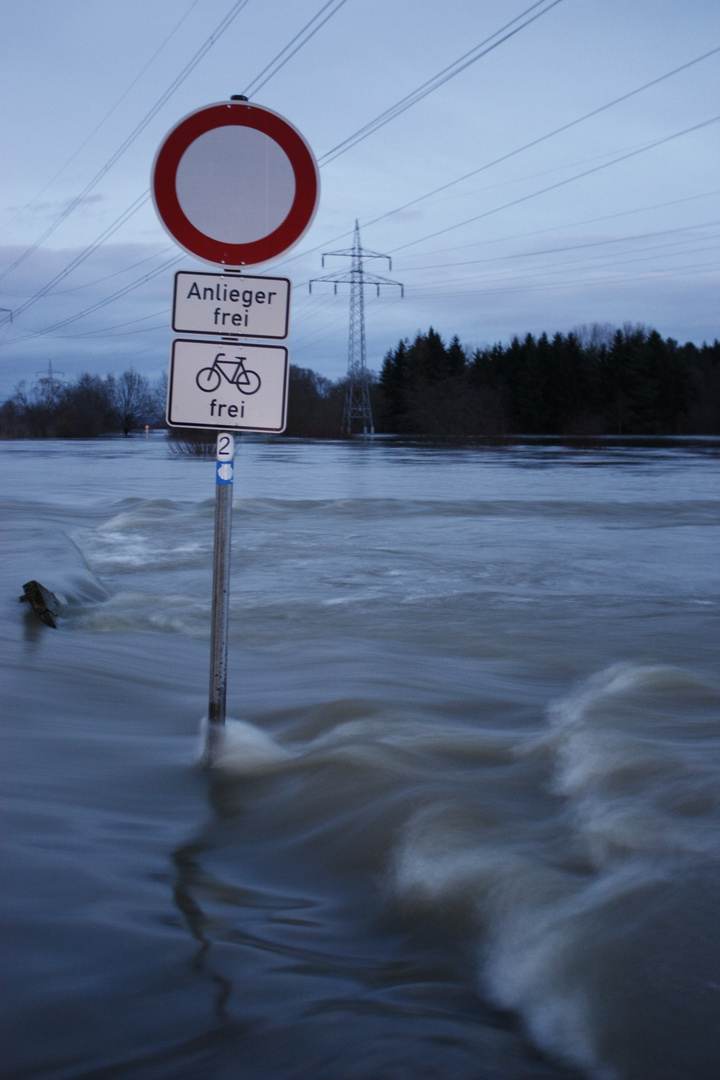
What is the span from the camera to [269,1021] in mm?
2406

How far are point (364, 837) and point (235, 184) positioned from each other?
2.66 m

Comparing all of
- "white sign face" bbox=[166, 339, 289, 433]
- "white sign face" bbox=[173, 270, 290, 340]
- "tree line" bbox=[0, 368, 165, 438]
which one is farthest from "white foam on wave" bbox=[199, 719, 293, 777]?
"tree line" bbox=[0, 368, 165, 438]

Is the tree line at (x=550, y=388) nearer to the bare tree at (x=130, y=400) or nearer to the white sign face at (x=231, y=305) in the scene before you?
the bare tree at (x=130, y=400)

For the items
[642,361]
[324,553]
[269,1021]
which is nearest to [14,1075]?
[269,1021]

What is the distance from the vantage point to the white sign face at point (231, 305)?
12.5 ft

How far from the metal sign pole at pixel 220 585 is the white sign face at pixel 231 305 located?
449 mm

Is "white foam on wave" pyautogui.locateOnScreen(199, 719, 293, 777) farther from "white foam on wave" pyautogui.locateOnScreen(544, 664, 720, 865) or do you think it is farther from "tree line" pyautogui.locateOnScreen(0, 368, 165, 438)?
"tree line" pyautogui.locateOnScreen(0, 368, 165, 438)

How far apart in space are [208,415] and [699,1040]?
2.70 metres

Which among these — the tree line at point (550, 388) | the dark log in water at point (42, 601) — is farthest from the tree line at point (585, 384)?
the dark log in water at point (42, 601)

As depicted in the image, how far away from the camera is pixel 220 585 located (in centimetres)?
412

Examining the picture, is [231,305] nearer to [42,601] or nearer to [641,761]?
[641,761]

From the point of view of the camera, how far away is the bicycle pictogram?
3.83 metres

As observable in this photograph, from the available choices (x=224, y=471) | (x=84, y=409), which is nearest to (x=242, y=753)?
(x=224, y=471)

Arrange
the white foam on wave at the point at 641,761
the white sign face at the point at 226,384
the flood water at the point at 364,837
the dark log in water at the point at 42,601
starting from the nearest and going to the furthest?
the flood water at the point at 364,837
the white foam on wave at the point at 641,761
the white sign face at the point at 226,384
the dark log in water at the point at 42,601
